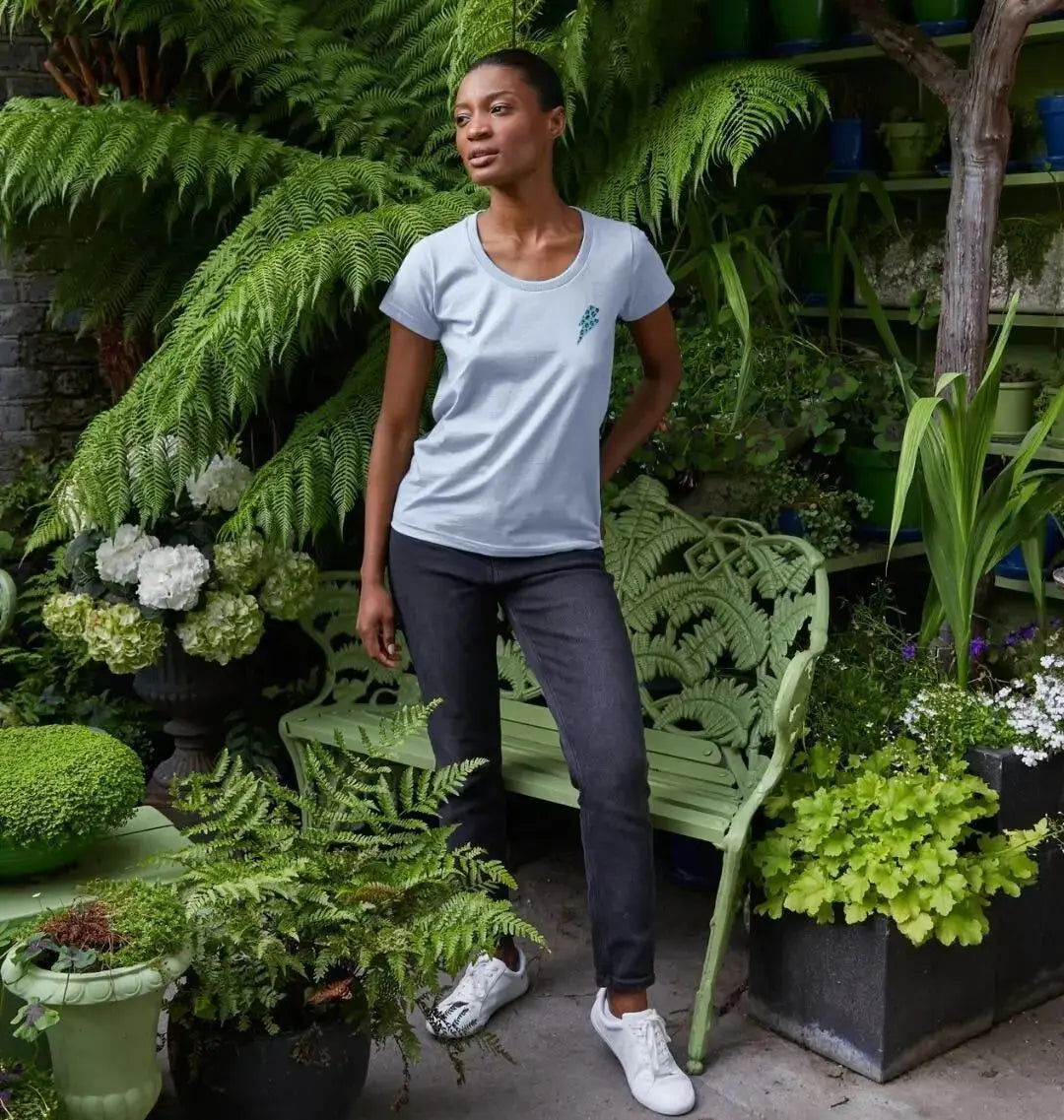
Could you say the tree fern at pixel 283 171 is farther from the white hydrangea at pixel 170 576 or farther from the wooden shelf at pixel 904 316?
the wooden shelf at pixel 904 316

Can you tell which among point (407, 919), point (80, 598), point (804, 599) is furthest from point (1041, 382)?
point (80, 598)

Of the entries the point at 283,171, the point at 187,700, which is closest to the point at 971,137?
the point at 283,171

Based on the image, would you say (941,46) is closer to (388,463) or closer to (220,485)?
(388,463)

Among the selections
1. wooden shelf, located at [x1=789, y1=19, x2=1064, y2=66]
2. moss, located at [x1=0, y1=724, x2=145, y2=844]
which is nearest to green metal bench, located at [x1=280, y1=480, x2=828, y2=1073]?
moss, located at [x1=0, y1=724, x2=145, y2=844]

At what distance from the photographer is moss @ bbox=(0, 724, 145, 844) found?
222 cm

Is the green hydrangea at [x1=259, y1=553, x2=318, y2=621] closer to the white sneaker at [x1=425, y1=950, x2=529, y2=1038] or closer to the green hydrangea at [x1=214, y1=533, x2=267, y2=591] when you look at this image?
the green hydrangea at [x1=214, y1=533, x2=267, y2=591]

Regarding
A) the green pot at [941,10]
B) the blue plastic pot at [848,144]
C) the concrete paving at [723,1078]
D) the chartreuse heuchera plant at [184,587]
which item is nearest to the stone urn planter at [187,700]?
the chartreuse heuchera plant at [184,587]

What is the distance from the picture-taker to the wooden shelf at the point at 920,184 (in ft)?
10.6

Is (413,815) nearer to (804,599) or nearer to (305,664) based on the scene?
(305,664)

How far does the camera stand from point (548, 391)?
95.4 inches

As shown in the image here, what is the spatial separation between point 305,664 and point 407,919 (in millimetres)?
1616

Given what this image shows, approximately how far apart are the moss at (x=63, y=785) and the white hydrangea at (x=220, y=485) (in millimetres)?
882

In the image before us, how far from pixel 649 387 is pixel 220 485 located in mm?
1046

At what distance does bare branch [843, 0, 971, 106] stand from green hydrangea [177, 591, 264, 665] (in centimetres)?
172
